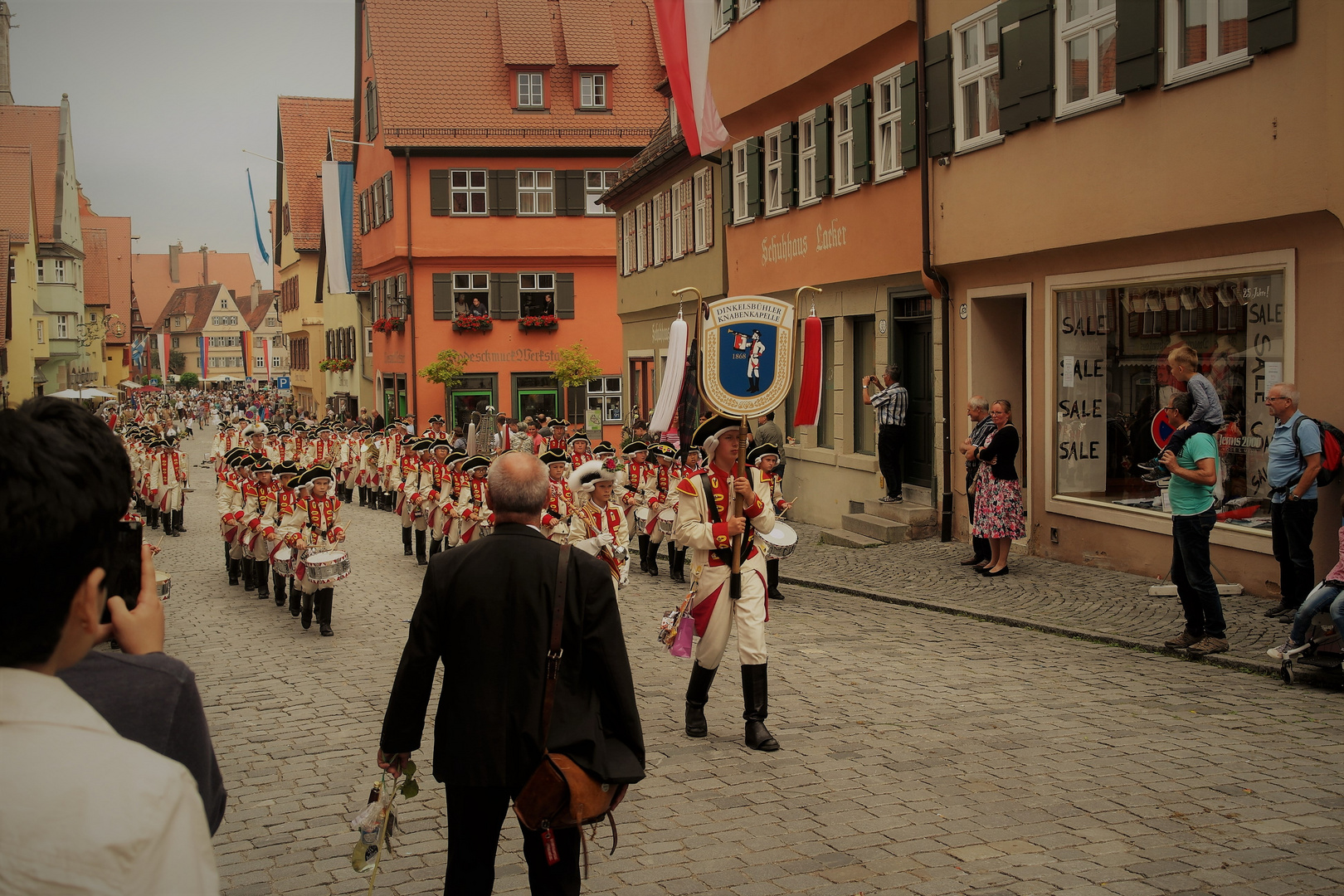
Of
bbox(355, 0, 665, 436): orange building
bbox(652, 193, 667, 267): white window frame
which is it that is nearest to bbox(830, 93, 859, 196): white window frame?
bbox(652, 193, 667, 267): white window frame

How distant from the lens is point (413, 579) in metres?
16.4

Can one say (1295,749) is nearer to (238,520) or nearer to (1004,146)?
(1004,146)

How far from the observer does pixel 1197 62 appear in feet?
38.9

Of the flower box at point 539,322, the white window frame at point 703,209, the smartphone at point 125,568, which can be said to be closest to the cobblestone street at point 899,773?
the smartphone at point 125,568

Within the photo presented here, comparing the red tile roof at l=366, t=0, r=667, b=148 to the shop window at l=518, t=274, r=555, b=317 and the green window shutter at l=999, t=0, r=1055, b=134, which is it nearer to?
the shop window at l=518, t=274, r=555, b=317

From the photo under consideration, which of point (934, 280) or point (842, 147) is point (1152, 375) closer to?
point (934, 280)

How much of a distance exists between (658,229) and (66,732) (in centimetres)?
2973

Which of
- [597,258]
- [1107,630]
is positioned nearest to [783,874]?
[1107,630]

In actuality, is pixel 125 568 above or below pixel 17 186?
below

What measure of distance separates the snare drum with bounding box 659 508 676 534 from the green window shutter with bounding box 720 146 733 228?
1015 cm

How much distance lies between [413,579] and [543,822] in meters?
12.6

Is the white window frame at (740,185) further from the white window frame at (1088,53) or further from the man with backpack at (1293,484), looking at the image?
the man with backpack at (1293,484)

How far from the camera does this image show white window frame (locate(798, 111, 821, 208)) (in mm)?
20516

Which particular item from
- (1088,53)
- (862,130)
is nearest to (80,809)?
(1088,53)
